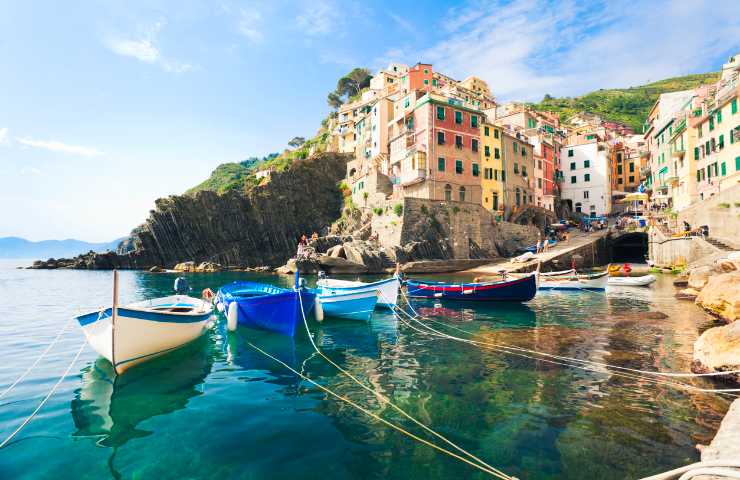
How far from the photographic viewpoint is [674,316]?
16.8m

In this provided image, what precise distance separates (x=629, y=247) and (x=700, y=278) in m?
34.4

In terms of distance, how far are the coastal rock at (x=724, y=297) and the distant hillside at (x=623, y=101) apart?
114m

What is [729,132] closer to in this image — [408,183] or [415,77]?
[408,183]

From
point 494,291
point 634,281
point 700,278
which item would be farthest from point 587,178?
point 494,291

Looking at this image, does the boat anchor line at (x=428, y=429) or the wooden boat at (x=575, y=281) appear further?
the wooden boat at (x=575, y=281)

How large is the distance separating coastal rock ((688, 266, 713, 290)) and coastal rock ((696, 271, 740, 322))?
8.02 meters

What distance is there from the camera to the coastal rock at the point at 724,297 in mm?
13180

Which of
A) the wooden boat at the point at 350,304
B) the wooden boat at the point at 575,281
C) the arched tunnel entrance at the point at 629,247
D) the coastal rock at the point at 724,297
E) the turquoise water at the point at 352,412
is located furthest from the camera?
the arched tunnel entrance at the point at 629,247

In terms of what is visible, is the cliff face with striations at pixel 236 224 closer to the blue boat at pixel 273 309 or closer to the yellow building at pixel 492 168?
the yellow building at pixel 492 168

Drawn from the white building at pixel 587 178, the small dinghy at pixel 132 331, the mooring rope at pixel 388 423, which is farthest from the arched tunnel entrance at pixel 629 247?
the small dinghy at pixel 132 331

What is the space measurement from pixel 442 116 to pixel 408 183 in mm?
9180

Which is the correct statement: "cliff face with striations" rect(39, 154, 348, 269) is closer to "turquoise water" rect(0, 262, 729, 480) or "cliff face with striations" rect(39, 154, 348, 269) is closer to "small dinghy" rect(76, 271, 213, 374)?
"turquoise water" rect(0, 262, 729, 480)

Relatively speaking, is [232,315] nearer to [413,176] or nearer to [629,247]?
[413,176]

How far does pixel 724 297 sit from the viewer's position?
14.1 metres
